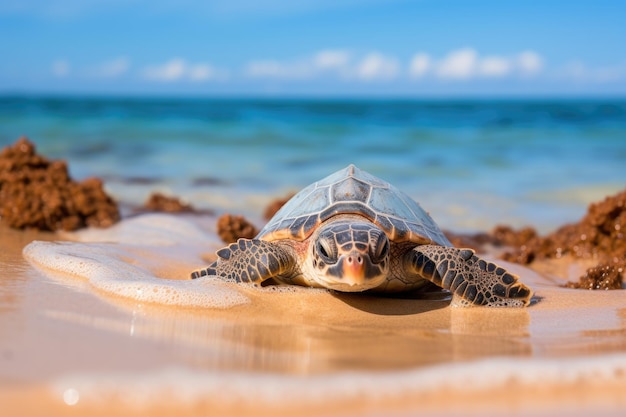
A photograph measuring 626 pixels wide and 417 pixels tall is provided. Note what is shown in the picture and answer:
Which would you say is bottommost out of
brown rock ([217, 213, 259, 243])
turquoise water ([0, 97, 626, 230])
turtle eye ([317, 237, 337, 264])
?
turtle eye ([317, 237, 337, 264])

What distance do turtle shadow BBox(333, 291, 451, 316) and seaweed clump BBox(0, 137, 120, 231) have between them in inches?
138

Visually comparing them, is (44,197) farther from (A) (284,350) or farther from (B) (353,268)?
(A) (284,350)

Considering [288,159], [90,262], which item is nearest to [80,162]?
[288,159]

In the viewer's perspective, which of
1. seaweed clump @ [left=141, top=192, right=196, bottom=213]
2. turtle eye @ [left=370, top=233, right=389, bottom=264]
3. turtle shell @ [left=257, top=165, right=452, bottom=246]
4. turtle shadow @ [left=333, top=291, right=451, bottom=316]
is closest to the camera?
turtle eye @ [left=370, top=233, right=389, bottom=264]

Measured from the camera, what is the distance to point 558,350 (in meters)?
3.23

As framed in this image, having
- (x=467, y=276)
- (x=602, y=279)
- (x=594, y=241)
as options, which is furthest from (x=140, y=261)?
(x=594, y=241)

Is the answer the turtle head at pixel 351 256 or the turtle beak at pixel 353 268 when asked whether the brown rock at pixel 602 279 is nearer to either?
the turtle head at pixel 351 256

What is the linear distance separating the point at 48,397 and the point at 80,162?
50.2ft

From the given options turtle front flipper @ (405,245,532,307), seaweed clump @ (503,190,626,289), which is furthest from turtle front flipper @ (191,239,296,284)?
seaweed clump @ (503,190,626,289)

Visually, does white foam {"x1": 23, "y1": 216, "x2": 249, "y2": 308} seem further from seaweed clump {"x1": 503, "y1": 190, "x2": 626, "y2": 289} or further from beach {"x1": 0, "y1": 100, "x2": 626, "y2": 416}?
seaweed clump {"x1": 503, "y1": 190, "x2": 626, "y2": 289}

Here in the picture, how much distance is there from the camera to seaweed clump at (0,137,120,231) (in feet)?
21.0

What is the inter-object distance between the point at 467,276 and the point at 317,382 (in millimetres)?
1748

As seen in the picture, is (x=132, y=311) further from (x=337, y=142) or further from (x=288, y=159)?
(x=337, y=142)

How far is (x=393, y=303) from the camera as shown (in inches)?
167
